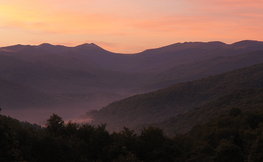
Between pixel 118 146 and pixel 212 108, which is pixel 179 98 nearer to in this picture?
pixel 212 108

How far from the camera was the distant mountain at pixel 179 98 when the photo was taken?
473ft

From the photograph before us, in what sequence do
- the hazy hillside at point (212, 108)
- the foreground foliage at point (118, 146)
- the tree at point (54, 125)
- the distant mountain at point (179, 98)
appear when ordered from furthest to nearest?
the distant mountain at point (179, 98) < the hazy hillside at point (212, 108) < the tree at point (54, 125) < the foreground foliage at point (118, 146)

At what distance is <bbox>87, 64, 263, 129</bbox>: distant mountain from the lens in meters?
144

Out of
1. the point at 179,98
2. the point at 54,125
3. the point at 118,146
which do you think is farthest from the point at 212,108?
the point at 118,146

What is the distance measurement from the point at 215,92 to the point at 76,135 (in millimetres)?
119605

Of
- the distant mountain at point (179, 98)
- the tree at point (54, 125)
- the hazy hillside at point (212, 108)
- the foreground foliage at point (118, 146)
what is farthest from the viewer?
the distant mountain at point (179, 98)

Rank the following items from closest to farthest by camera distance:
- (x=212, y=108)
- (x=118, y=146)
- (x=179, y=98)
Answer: (x=118, y=146) < (x=212, y=108) < (x=179, y=98)

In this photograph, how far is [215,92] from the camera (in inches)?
5768

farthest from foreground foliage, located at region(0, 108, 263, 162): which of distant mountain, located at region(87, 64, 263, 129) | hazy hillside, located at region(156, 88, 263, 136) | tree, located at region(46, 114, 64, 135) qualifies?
distant mountain, located at region(87, 64, 263, 129)

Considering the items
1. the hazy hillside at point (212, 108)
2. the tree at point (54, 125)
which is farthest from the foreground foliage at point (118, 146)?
the hazy hillside at point (212, 108)

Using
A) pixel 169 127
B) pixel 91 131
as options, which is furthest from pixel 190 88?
pixel 91 131

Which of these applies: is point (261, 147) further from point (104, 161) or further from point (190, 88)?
point (190, 88)

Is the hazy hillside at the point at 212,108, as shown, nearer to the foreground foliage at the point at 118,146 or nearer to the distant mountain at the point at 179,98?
the distant mountain at the point at 179,98

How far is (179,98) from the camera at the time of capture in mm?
156625
